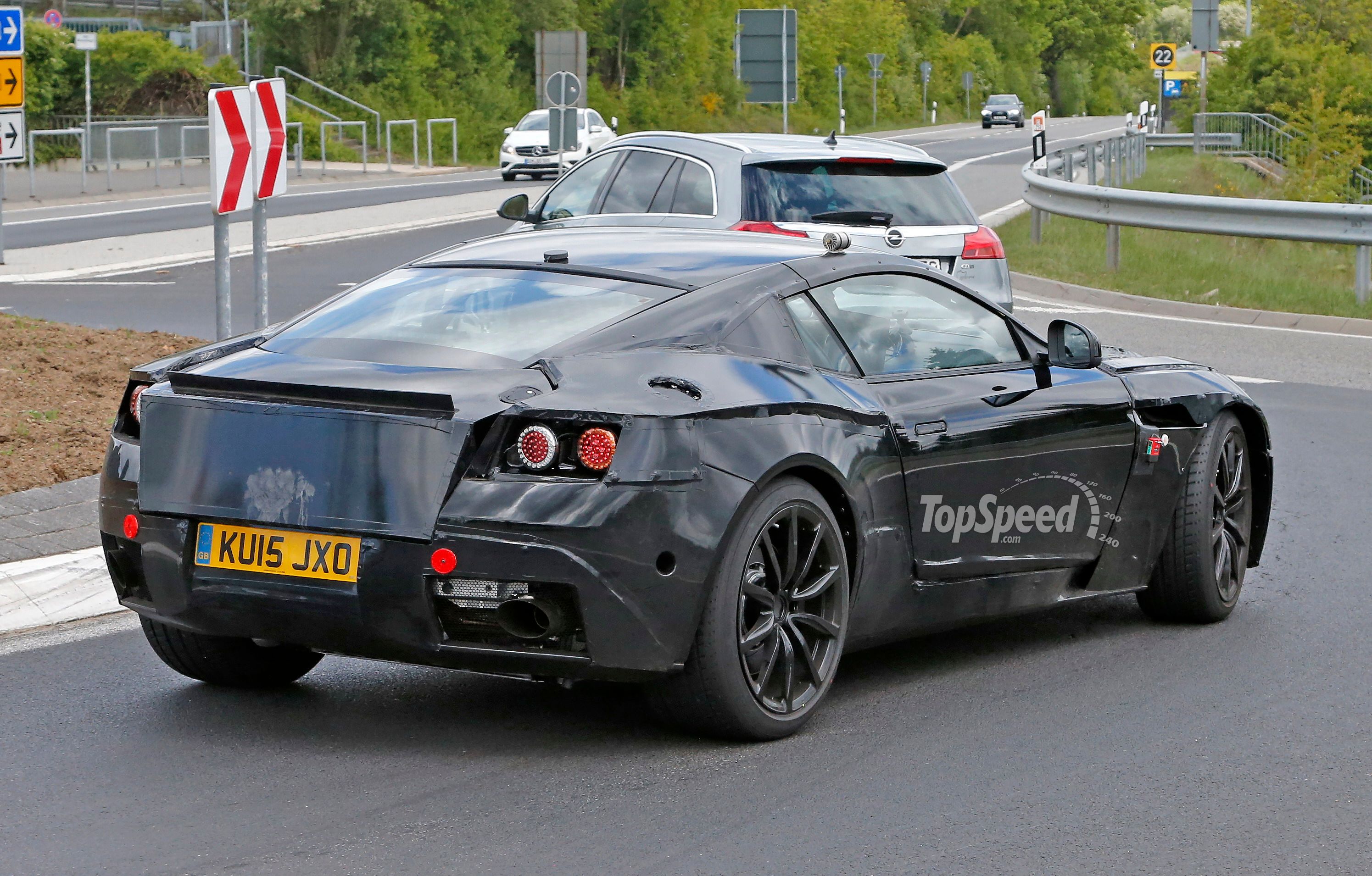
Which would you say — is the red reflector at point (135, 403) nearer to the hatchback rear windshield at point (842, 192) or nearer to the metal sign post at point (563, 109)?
the hatchback rear windshield at point (842, 192)

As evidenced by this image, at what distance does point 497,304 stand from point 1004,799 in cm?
200

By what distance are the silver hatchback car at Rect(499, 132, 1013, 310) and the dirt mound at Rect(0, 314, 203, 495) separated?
266 centimetres

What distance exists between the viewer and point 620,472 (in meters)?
4.75

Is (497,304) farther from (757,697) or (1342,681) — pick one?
(1342,681)

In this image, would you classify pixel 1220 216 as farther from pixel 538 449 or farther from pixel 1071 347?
pixel 538 449

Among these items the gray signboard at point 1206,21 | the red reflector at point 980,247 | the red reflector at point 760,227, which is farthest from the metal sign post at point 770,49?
the red reflector at point 760,227

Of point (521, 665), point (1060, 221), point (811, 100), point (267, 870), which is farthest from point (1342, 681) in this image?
point (811, 100)

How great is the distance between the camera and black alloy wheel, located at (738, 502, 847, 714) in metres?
5.10

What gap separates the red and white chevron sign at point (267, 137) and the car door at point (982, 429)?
14.8ft

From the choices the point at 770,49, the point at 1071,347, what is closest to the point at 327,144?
the point at 770,49

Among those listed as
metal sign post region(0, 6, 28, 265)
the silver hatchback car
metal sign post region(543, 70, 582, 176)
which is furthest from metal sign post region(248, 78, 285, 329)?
metal sign post region(543, 70, 582, 176)

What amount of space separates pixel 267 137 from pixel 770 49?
28.9 m

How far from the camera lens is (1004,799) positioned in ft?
15.6

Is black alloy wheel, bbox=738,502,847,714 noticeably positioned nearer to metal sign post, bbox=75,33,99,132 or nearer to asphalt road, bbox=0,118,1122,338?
asphalt road, bbox=0,118,1122,338
